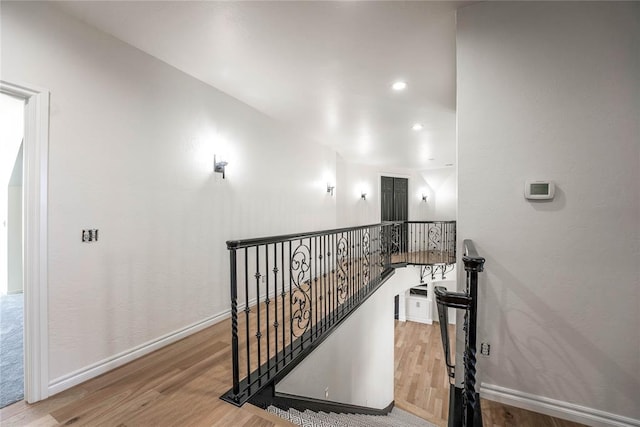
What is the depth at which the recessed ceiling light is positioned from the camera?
3.10 metres

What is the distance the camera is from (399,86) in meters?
3.17

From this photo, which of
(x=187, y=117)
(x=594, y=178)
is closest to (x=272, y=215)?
(x=187, y=117)

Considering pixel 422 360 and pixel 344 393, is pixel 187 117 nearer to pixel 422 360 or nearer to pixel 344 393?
pixel 344 393

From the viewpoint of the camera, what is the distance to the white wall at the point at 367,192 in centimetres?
728

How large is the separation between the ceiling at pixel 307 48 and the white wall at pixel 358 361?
2.81 metres

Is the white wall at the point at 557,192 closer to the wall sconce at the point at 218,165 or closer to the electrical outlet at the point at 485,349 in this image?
the electrical outlet at the point at 485,349

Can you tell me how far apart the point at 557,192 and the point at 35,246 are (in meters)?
3.36

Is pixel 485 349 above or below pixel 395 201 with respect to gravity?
below

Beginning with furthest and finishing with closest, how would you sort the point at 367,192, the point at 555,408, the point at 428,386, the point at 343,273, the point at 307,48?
1. the point at 367,192
2. the point at 428,386
3. the point at 343,273
4. the point at 307,48
5. the point at 555,408

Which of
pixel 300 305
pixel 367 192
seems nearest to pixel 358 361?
pixel 300 305

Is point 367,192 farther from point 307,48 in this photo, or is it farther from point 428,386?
point 307,48

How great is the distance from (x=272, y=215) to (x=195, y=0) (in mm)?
2733

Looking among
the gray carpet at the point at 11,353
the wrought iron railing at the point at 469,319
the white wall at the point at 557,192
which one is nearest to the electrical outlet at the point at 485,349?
the white wall at the point at 557,192

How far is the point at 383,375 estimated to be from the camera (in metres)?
5.01
